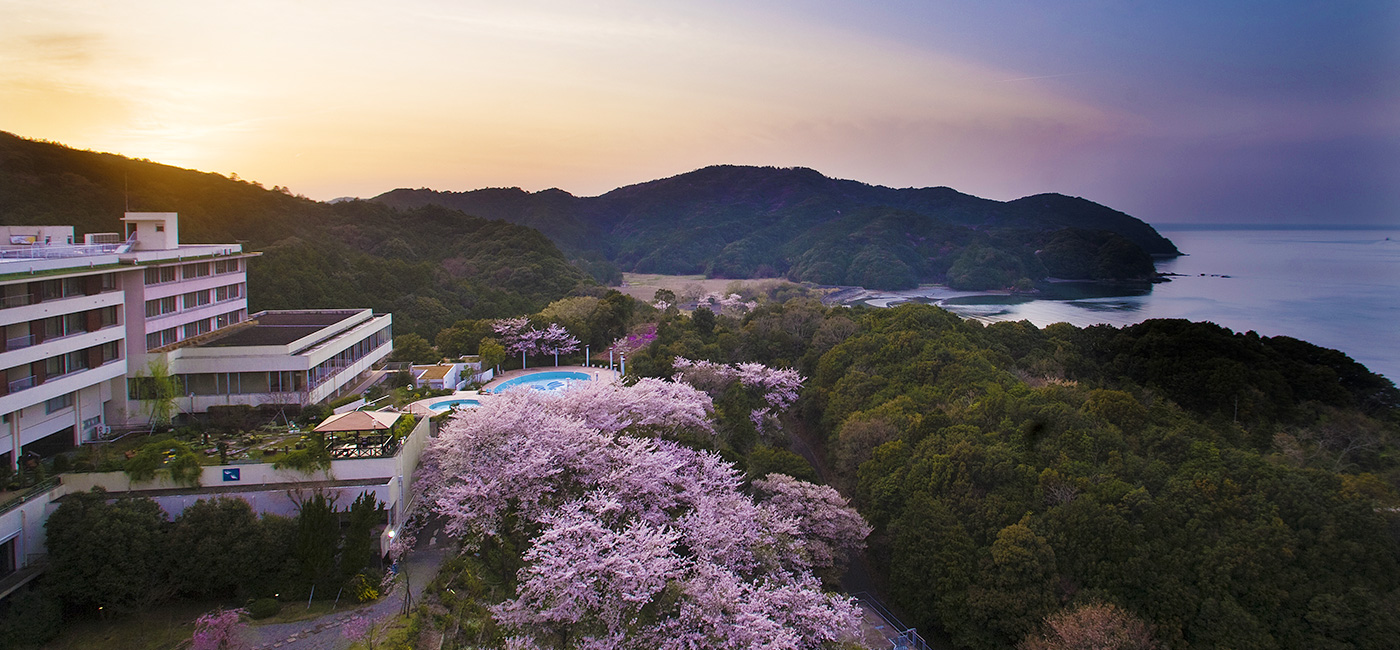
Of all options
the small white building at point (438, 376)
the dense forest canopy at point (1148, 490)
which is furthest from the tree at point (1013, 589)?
the small white building at point (438, 376)

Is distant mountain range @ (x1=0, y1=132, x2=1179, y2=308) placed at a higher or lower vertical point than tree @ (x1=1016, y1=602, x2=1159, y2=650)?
higher

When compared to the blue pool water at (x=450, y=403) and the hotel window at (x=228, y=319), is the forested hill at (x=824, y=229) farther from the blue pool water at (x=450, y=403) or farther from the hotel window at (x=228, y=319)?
the hotel window at (x=228, y=319)

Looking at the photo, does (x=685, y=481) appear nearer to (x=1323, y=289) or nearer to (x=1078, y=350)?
(x=1078, y=350)

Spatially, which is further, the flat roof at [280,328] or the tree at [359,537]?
the flat roof at [280,328]

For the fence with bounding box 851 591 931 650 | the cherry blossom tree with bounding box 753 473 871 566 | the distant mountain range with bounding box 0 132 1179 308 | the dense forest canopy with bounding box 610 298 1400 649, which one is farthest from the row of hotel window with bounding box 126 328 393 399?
the distant mountain range with bounding box 0 132 1179 308

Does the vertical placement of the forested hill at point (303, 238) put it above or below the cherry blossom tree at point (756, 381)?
above

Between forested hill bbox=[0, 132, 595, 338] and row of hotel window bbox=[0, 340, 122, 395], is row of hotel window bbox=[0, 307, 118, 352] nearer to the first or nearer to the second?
row of hotel window bbox=[0, 340, 122, 395]
